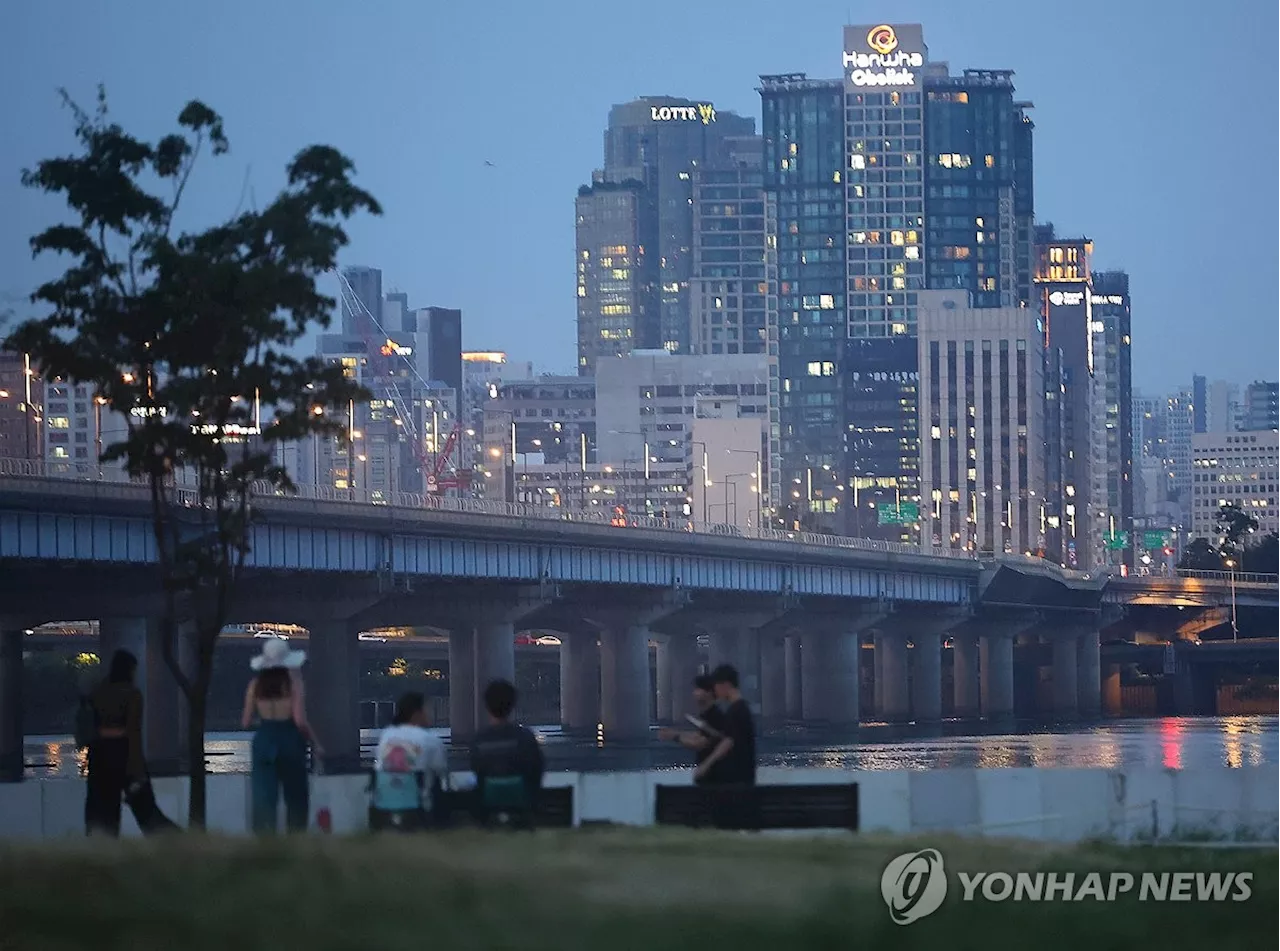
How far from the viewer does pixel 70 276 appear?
43.8 metres

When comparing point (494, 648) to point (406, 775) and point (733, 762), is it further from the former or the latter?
point (406, 775)

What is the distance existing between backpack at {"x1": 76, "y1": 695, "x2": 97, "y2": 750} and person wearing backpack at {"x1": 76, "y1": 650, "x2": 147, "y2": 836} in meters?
0.10

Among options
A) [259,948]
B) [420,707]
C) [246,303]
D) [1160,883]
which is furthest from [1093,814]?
[246,303]

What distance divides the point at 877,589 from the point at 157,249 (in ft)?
404

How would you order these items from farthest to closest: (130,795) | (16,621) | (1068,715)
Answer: (1068,715) < (16,621) < (130,795)

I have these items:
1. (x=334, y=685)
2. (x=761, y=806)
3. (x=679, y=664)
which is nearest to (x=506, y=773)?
(x=761, y=806)

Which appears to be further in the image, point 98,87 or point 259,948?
point 98,87

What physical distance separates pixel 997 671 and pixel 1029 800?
16224 cm

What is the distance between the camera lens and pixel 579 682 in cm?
16638

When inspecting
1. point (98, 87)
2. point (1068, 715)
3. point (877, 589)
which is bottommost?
point (1068, 715)

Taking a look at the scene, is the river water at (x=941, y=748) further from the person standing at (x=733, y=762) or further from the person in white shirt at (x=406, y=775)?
the person in white shirt at (x=406, y=775)

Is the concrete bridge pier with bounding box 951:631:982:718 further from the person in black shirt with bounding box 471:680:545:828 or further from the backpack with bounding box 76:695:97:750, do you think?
the person in black shirt with bounding box 471:680:545:828

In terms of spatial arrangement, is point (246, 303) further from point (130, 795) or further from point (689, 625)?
point (689, 625)
